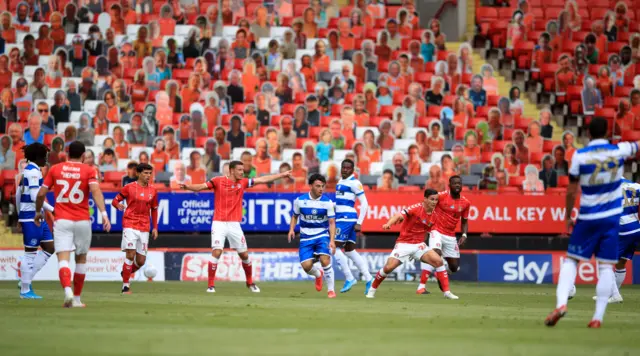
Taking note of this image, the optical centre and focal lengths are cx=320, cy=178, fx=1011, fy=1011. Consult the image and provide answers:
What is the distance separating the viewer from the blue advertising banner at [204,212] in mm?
24688

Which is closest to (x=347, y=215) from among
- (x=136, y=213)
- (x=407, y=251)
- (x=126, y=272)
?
(x=407, y=251)

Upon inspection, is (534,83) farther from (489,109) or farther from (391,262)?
(391,262)

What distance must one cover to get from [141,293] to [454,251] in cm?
623

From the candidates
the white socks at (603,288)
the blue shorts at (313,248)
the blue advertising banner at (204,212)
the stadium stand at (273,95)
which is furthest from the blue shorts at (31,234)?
the white socks at (603,288)

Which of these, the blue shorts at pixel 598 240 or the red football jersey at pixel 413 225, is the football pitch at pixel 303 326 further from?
the red football jersey at pixel 413 225

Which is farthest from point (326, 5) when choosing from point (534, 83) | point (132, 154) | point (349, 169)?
point (349, 169)

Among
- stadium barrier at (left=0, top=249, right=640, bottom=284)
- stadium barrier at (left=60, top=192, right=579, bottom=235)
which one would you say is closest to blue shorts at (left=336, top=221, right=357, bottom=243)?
stadium barrier at (left=60, top=192, right=579, bottom=235)

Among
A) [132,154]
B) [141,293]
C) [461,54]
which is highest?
[461,54]

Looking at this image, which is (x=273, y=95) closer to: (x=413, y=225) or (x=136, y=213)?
(x=136, y=213)

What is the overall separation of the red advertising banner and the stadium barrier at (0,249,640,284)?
0.71 metres

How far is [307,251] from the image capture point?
1848 centimetres

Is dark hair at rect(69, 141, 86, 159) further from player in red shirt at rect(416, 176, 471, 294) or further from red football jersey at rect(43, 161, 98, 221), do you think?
player in red shirt at rect(416, 176, 471, 294)

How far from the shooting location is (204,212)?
24781 millimetres

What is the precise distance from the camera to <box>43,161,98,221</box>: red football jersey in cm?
1352
